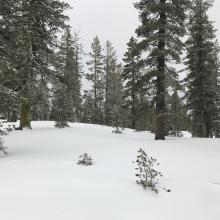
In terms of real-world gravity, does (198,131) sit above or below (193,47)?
below

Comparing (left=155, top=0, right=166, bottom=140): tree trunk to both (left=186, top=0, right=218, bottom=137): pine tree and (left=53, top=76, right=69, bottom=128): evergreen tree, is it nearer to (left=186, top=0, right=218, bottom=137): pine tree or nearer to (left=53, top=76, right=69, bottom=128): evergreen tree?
(left=53, top=76, right=69, bottom=128): evergreen tree

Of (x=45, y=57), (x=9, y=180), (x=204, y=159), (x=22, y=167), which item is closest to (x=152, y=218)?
(x=9, y=180)

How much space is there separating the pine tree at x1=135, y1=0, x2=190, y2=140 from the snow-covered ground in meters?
6.22

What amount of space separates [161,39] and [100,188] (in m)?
13.5

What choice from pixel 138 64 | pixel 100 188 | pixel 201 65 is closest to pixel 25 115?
pixel 138 64

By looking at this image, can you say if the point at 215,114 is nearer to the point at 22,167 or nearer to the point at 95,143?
the point at 95,143

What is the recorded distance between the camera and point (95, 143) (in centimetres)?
1708

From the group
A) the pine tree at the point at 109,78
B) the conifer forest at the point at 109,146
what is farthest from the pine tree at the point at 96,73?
the conifer forest at the point at 109,146

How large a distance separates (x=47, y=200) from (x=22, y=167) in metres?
3.02

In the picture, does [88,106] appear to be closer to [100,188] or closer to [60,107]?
[60,107]

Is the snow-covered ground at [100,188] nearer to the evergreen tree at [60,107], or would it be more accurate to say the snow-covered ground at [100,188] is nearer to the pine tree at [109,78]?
the evergreen tree at [60,107]

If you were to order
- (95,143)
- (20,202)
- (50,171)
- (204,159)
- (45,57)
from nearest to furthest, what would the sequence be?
(20,202) < (50,171) < (204,159) < (95,143) < (45,57)

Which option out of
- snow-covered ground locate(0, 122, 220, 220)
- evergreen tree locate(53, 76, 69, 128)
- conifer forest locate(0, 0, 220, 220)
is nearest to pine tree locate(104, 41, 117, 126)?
conifer forest locate(0, 0, 220, 220)

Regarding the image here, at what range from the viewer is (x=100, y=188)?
843cm
